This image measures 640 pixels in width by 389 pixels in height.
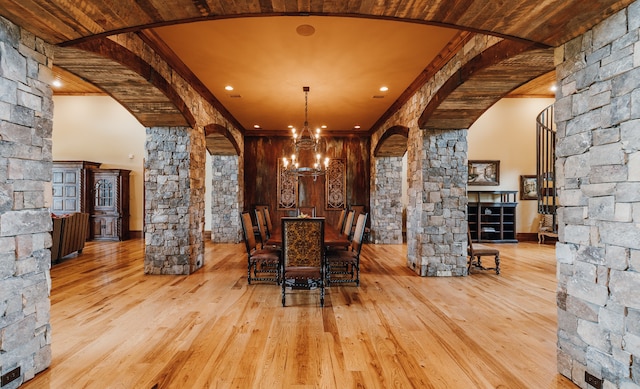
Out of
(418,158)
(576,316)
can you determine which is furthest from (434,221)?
(576,316)

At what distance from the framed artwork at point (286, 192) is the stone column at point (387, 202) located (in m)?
2.28

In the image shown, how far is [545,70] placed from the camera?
3141 mm

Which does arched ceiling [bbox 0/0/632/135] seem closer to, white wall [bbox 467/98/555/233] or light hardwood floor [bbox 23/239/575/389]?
light hardwood floor [bbox 23/239/575/389]

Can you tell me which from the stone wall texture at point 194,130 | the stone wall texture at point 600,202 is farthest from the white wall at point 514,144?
the stone wall texture at point 600,202

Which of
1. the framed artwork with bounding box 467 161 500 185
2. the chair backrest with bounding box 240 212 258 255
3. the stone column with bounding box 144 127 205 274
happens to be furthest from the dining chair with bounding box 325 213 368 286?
the framed artwork with bounding box 467 161 500 185

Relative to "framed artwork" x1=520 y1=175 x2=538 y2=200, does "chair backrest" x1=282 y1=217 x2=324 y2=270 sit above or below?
below

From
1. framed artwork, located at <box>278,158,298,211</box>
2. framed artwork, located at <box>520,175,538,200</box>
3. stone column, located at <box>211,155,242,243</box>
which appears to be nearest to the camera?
stone column, located at <box>211,155,242,243</box>

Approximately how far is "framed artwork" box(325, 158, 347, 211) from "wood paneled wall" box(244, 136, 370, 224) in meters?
0.11

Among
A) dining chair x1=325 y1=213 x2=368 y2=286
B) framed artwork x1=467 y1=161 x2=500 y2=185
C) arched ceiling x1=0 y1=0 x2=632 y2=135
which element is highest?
arched ceiling x1=0 y1=0 x2=632 y2=135

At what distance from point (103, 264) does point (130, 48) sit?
13.7 ft

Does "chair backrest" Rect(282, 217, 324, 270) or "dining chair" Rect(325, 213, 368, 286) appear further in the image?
"dining chair" Rect(325, 213, 368, 286)

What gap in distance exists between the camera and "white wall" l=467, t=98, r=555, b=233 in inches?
362

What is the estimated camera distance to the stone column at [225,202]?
844 centimetres

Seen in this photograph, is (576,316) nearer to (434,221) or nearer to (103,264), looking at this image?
(434,221)
